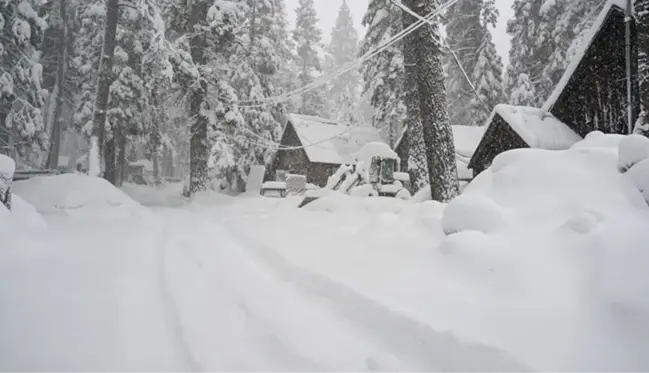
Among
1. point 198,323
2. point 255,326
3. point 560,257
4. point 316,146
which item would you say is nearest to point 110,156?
point 316,146

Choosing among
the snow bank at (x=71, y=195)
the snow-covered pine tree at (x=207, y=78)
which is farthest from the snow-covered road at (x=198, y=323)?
the snow-covered pine tree at (x=207, y=78)

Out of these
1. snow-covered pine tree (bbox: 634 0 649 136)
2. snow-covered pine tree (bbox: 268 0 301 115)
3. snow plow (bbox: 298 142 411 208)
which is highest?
snow-covered pine tree (bbox: 268 0 301 115)

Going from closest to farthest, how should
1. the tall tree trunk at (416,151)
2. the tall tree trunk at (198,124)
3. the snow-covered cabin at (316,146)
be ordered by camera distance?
the tall tree trunk at (416,151), the tall tree trunk at (198,124), the snow-covered cabin at (316,146)

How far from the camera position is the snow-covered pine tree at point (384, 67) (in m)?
21.3

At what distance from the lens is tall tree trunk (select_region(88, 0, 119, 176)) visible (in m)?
14.6

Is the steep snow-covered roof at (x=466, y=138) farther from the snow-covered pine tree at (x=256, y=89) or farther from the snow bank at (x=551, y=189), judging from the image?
the snow bank at (x=551, y=189)

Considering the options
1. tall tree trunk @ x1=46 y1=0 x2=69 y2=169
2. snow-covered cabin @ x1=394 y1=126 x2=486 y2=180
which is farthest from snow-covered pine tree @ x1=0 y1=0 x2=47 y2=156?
snow-covered cabin @ x1=394 y1=126 x2=486 y2=180

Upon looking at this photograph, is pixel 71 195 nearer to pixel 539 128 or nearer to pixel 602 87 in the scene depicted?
pixel 539 128

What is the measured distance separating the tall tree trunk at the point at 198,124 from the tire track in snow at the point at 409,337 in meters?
15.9

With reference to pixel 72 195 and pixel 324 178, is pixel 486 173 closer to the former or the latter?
pixel 72 195

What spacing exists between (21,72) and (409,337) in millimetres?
21374

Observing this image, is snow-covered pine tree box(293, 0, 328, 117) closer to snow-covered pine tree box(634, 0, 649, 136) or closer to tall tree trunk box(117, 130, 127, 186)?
tall tree trunk box(117, 130, 127, 186)

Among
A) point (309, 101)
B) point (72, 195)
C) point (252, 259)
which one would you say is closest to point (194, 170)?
point (72, 195)

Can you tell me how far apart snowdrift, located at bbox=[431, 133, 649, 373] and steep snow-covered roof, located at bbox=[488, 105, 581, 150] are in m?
6.18
